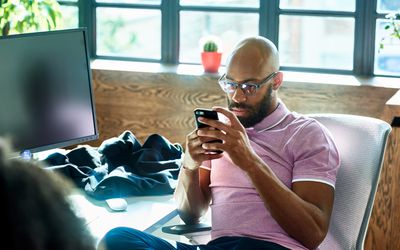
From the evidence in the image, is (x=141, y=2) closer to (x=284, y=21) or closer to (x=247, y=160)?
(x=284, y=21)

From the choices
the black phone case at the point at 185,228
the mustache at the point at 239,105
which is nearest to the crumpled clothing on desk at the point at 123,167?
the black phone case at the point at 185,228

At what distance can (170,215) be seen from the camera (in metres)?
2.33

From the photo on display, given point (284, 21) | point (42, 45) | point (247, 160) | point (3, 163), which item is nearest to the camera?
point (3, 163)

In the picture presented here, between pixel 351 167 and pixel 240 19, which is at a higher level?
pixel 240 19

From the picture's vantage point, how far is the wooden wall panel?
3.71 m

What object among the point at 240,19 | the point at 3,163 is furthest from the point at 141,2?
the point at 3,163

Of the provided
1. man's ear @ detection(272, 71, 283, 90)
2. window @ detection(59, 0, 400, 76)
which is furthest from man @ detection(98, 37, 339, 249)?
window @ detection(59, 0, 400, 76)

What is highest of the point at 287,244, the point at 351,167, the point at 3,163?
the point at 3,163

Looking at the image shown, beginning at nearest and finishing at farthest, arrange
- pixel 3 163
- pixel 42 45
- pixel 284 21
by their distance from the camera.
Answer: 1. pixel 3 163
2. pixel 42 45
3. pixel 284 21

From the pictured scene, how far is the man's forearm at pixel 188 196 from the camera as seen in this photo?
239 centimetres

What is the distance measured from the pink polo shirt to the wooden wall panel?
1.28 metres

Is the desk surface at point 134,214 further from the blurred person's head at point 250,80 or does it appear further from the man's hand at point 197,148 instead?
the blurred person's head at point 250,80

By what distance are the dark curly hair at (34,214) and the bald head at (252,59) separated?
77.1 inches

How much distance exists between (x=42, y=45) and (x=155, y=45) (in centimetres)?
202
